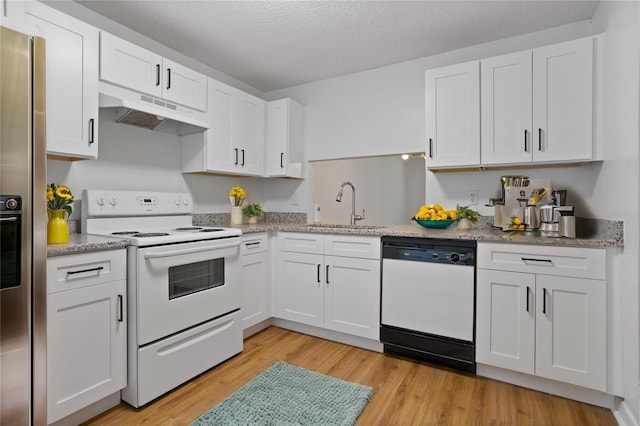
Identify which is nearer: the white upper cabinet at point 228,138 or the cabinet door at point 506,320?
the cabinet door at point 506,320

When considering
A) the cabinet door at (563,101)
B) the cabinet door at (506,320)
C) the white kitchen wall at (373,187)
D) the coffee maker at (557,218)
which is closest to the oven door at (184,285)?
the white kitchen wall at (373,187)

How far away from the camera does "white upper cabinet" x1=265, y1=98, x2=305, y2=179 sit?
3377mm

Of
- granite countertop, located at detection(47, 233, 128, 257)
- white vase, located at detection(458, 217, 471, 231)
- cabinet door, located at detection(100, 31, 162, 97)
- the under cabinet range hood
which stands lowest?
granite countertop, located at detection(47, 233, 128, 257)

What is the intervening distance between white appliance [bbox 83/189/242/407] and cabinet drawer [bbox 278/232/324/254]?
554 mm

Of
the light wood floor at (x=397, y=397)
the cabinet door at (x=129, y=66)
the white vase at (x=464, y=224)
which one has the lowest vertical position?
the light wood floor at (x=397, y=397)

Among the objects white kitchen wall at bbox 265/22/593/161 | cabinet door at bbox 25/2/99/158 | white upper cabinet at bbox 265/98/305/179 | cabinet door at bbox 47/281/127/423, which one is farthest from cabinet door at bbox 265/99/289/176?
cabinet door at bbox 47/281/127/423

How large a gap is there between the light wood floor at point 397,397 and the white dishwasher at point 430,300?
0.14 metres

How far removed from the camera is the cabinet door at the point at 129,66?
6.79ft

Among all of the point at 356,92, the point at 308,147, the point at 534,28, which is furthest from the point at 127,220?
the point at 534,28

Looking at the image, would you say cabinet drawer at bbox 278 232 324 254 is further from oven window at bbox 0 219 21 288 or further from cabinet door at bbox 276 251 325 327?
oven window at bbox 0 219 21 288

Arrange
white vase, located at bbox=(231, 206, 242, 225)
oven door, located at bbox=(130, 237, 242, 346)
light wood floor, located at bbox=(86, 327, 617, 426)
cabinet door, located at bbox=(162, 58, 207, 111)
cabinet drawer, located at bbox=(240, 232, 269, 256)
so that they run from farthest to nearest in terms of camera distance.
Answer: white vase, located at bbox=(231, 206, 242, 225) → cabinet drawer, located at bbox=(240, 232, 269, 256) → cabinet door, located at bbox=(162, 58, 207, 111) → oven door, located at bbox=(130, 237, 242, 346) → light wood floor, located at bbox=(86, 327, 617, 426)

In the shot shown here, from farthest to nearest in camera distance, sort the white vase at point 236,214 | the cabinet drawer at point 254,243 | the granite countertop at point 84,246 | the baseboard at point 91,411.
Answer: the white vase at point 236,214
the cabinet drawer at point 254,243
the baseboard at point 91,411
the granite countertop at point 84,246

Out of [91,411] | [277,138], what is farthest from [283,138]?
[91,411]

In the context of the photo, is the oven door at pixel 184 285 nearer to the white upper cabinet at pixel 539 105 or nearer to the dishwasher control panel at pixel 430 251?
the dishwasher control panel at pixel 430 251
